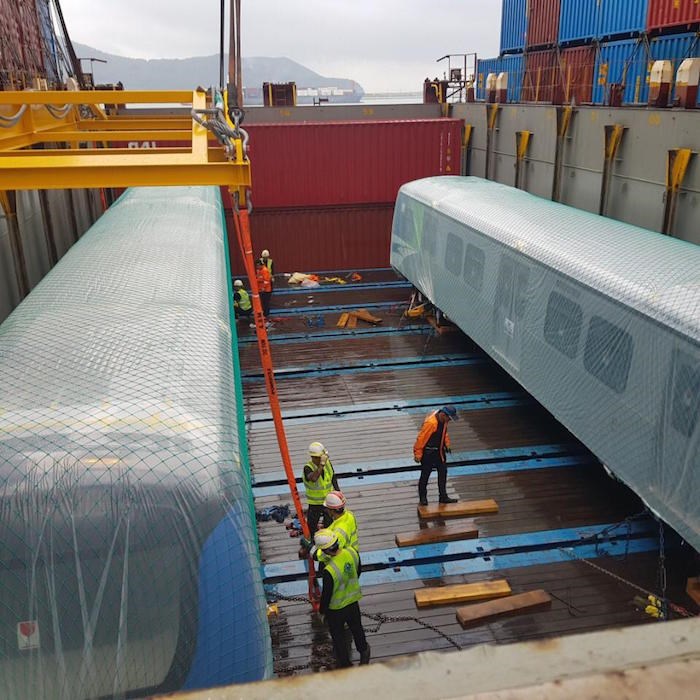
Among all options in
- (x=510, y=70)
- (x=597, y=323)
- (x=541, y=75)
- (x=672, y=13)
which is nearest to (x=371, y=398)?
(x=597, y=323)

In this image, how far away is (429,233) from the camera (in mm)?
13148

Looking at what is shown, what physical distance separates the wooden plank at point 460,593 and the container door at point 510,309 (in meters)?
3.43

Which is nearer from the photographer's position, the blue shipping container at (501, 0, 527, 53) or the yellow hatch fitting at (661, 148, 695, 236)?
the yellow hatch fitting at (661, 148, 695, 236)

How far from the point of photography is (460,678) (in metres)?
1.24

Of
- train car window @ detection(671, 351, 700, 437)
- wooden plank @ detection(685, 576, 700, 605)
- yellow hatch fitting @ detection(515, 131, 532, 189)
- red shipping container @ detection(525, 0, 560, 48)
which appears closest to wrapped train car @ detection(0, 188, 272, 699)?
train car window @ detection(671, 351, 700, 437)

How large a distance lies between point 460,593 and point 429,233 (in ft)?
26.2

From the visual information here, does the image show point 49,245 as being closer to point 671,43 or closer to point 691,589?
point 691,589

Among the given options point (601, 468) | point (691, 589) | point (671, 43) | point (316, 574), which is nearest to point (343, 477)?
point (316, 574)

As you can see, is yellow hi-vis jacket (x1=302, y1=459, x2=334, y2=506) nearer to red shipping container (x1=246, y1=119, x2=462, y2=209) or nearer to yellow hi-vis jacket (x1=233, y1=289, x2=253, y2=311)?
yellow hi-vis jacket (x1=233, y1=289, x2=253, y2=311)

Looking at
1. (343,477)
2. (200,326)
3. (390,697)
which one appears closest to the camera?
(390,697)

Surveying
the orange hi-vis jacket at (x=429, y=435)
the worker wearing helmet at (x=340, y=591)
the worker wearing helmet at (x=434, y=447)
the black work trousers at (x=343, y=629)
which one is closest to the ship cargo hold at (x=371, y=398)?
the worker wearing helmet at (x=434, y=447)

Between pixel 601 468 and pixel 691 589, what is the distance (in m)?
2.47

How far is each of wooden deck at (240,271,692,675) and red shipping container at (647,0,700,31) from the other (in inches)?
306

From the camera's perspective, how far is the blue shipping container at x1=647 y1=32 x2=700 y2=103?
44.9 feet
